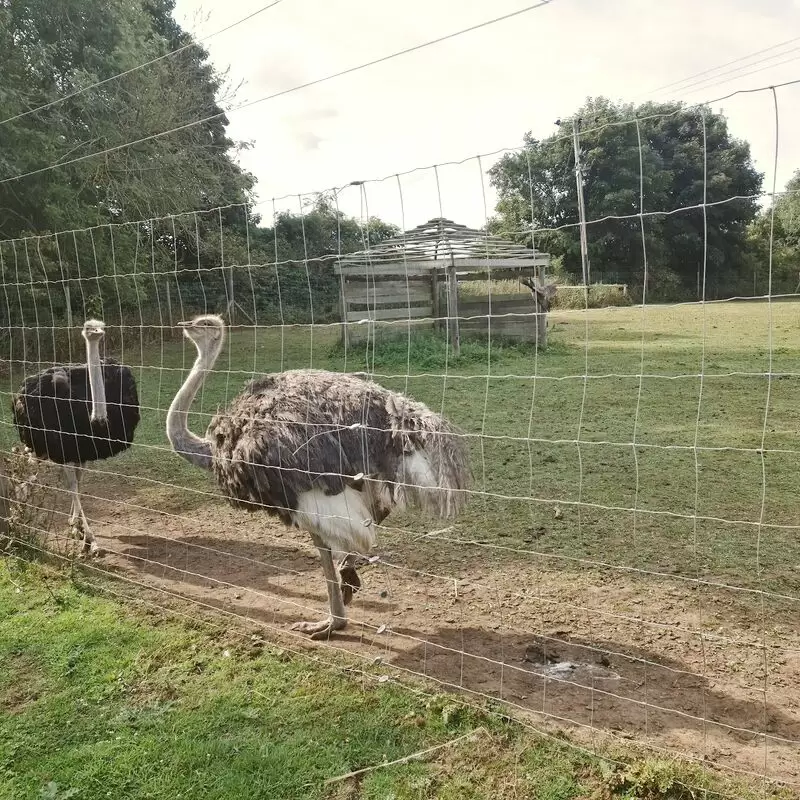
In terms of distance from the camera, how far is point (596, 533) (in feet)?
15.0

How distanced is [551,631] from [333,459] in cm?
129

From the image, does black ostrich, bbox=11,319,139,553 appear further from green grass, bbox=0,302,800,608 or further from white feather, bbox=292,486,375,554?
white feather, bbox=292,486,375,554

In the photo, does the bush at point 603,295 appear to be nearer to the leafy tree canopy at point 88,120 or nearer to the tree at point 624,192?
the tree at point 624,192

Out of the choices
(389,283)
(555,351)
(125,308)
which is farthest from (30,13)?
(555,351)

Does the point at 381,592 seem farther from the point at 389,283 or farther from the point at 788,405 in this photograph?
the point at 389,283

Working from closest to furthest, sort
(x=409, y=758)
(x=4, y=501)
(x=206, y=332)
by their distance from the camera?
(x=409, y=758) → (x=206, y=332) → (x=4, y=501)

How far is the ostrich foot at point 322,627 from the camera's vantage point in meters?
3.44

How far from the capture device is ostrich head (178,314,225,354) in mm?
3711

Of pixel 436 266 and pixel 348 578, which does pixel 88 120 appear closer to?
pixel 436 266

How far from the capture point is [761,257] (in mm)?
2832

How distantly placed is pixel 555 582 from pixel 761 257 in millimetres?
1907

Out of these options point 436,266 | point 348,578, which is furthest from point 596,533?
point 436,266

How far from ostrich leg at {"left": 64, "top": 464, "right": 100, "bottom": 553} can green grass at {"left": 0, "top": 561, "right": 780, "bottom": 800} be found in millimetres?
974

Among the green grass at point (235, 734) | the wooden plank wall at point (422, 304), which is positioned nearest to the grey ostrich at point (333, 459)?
the green grass at point (235, 734)
